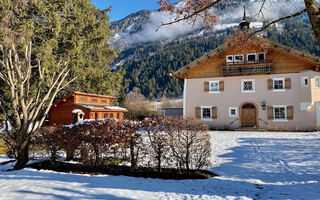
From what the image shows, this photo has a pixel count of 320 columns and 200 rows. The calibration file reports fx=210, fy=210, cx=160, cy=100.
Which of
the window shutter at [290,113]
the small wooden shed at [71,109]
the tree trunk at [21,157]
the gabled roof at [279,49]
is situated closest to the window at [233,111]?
the window shutter at [290,113]

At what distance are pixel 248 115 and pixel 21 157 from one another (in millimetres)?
18586

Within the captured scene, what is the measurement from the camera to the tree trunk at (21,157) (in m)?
7.47

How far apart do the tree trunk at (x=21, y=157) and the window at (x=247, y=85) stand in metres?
18.4

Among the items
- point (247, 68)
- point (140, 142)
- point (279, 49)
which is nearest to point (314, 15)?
point (140, 142)

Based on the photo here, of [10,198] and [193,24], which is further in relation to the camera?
[193,24]

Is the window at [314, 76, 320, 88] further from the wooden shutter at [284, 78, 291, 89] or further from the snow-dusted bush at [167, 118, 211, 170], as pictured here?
the snow-dusted bush at [167, 118, 211, 170]

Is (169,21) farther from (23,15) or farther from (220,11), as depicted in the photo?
(23,15)

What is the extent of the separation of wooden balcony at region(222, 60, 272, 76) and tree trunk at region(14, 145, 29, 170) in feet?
57.4

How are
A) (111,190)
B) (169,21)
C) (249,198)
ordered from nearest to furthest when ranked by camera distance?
1. (249,198)
2. (111,190)
3. (169,21)

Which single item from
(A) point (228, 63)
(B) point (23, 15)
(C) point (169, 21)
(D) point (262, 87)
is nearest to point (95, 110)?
(B) point (23, 15)

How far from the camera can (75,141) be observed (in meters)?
6.96

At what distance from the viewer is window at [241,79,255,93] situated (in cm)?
2026

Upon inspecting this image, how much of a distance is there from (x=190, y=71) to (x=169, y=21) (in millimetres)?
16869

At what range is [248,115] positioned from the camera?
20.3 meters
